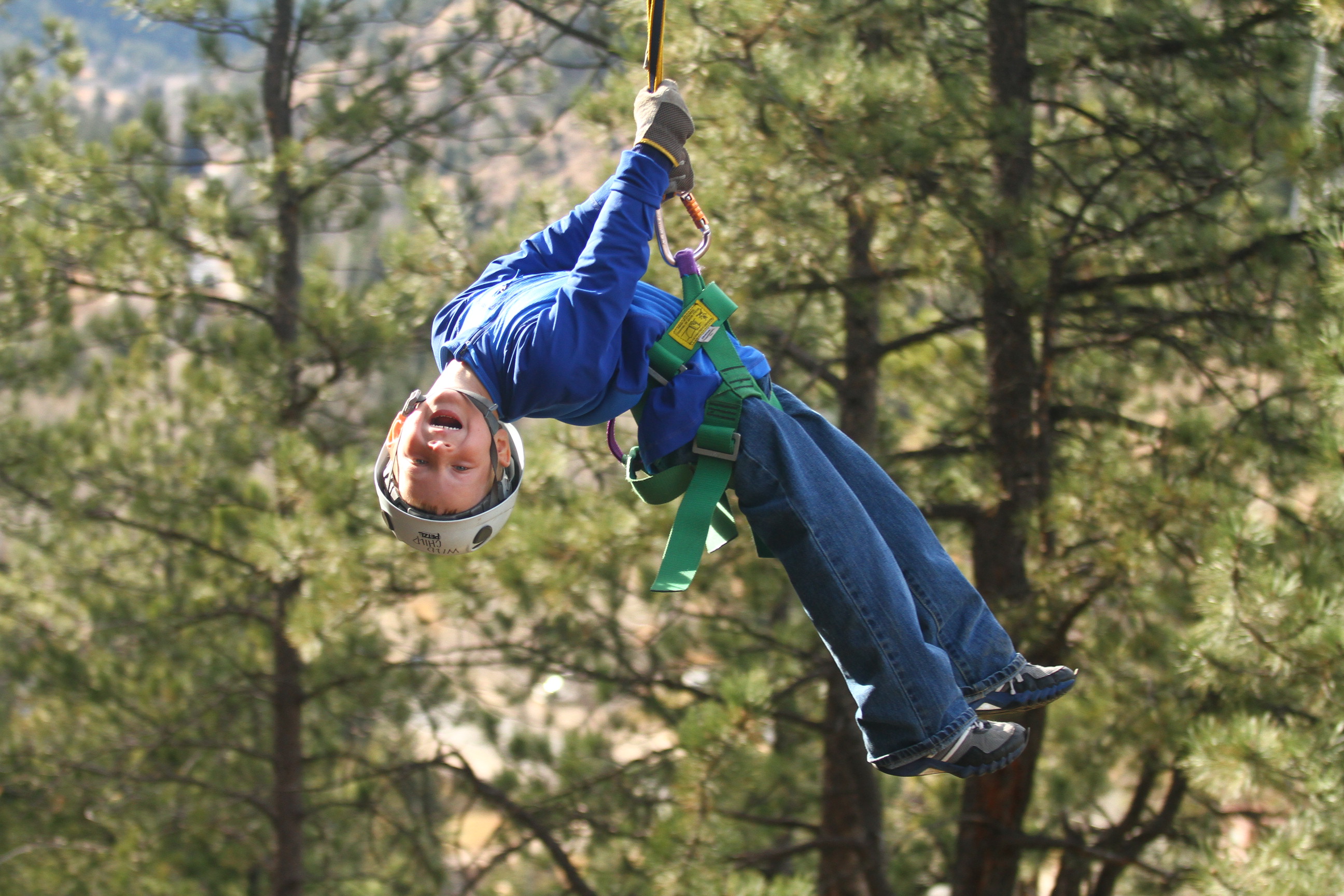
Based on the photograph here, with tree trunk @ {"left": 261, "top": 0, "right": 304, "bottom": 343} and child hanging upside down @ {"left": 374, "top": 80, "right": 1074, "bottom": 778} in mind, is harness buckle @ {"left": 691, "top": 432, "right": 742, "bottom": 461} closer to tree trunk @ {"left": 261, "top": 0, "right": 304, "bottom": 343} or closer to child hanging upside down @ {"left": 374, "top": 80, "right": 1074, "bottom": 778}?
child hanging upside down @ {"left": 374, "top": 80, "right": 1074, "bottom": 778}

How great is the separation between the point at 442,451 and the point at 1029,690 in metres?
1.27

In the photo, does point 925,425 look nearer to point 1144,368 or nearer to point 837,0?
point 1144,368

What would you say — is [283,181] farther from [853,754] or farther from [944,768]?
[944,768]

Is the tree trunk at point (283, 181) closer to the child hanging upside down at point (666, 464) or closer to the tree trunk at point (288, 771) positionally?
the tree trunk at point (288, 771)

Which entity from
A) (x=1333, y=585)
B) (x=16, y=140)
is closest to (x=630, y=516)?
(x=1333, y=585)

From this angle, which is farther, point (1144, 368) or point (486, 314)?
point (1144, 368)

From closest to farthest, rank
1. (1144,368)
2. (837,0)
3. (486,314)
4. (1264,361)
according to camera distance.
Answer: (486,314), (1264,361), (837,0), (1144,368)

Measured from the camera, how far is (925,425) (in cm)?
663

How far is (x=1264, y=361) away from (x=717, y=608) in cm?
367

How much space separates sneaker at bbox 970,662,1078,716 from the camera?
239cm

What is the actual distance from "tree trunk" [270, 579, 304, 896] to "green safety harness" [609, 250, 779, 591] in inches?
181

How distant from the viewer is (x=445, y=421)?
2162 mm

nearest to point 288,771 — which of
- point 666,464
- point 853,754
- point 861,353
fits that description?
point 853,754

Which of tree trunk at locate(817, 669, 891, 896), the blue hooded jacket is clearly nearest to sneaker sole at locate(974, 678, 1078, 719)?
the blue hooded jacket
